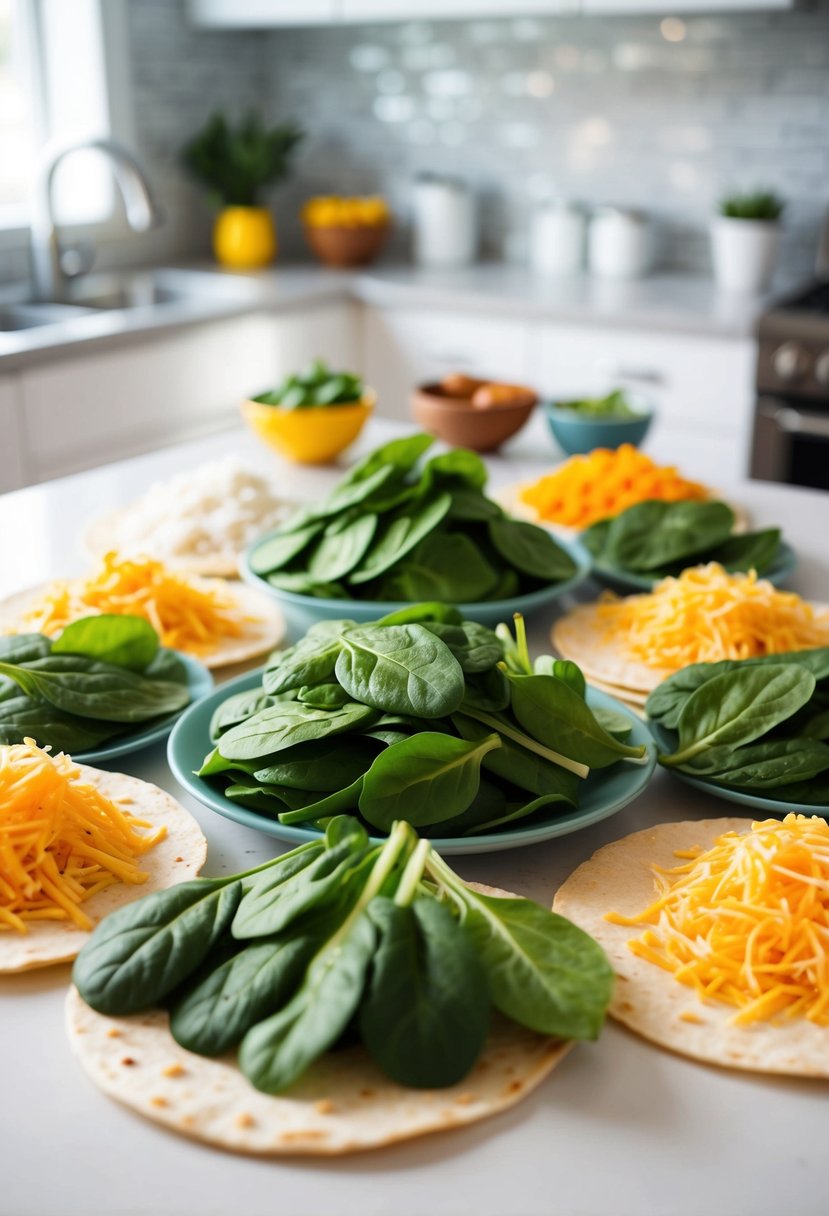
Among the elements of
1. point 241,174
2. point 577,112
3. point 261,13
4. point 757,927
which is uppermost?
point 261,13

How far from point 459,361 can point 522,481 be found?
65.7 inches

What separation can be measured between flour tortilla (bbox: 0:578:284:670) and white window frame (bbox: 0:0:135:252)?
2.50 m

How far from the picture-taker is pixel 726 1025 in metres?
0.78

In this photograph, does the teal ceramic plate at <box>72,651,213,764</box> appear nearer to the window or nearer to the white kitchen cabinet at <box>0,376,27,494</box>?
the white kitchen cabinet at <box>0,376,27,494</box>

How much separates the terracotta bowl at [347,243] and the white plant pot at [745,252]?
44.8 inches

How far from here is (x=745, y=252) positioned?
3.50 m

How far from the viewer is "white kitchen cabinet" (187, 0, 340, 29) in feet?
12.2

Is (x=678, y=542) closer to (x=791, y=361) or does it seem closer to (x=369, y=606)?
(x=369, y=606)

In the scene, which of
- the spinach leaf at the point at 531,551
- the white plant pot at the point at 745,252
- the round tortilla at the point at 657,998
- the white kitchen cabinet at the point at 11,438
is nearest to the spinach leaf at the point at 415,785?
the round tortilla at the point at 657,998

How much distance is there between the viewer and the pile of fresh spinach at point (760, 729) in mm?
1012

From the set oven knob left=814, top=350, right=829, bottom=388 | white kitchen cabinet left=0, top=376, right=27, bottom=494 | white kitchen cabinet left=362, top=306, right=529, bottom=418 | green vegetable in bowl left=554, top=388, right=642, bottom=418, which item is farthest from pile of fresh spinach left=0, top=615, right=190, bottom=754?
white kitchen cabinet left=362, top=306, right=529, bottom=418

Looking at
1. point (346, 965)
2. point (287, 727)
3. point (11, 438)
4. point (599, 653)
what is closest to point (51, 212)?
point (11, 438)

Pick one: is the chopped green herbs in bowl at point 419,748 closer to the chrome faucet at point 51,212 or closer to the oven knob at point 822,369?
the oven knob at point 822,369

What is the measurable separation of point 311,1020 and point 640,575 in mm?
925
